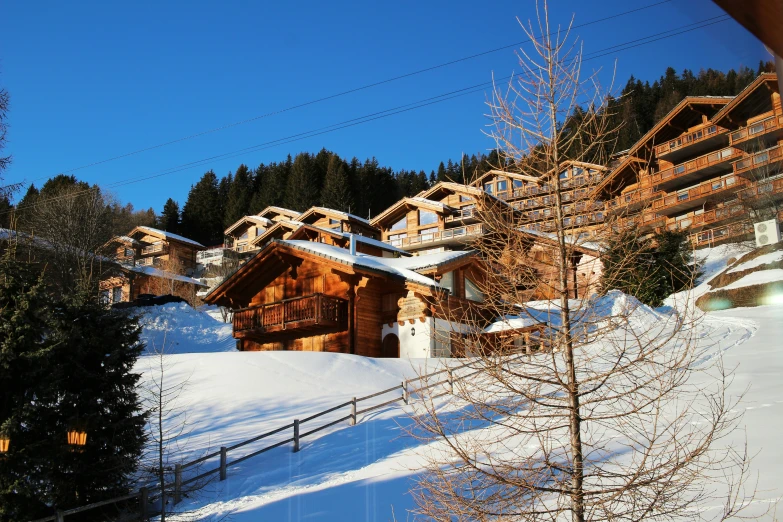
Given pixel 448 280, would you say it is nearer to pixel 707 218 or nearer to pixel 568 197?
pixel 707 218

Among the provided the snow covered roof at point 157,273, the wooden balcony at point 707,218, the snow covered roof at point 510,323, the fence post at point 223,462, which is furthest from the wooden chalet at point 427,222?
the fence post at point 223,462

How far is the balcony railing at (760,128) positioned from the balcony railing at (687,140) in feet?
3.40

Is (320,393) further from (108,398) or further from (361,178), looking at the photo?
(361,178)

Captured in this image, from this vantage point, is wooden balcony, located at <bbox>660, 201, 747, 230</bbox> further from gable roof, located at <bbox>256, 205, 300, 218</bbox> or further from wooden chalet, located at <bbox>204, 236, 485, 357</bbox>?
gable roof, located at <bbox>256, 205, 300, 218</bbox>

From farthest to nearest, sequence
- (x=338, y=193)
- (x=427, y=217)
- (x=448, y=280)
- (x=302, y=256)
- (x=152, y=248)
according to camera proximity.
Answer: (x=338, y=193) < (x=152, y=248) < (x=427, y=217) < (x=448, y=280) < (x=302, y=256)

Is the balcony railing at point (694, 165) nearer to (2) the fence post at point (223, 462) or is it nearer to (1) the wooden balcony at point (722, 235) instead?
(2) the fence post at point (223, 462)

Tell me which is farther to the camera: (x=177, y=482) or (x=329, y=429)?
(x=329, y=429)

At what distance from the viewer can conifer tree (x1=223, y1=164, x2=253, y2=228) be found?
8831 cm

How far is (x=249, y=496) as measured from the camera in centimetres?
1369

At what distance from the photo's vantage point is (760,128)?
2133 mm

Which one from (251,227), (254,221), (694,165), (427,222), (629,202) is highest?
(254,221)

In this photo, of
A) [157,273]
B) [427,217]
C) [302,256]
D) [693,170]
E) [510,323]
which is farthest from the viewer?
[427,217]

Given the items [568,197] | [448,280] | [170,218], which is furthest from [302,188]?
[568,197]

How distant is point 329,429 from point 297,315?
34.3ft
